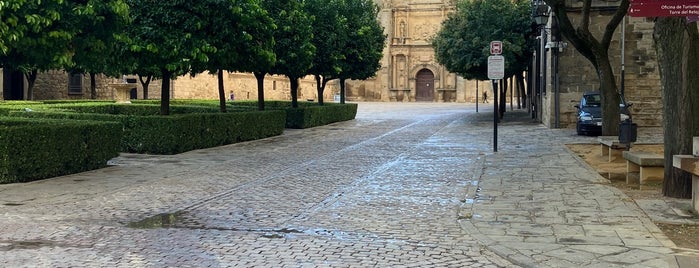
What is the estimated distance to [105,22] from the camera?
10.5 metres

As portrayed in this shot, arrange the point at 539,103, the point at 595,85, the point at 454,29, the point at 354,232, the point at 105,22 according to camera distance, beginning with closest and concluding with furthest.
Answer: the point at 354,232 < the point at 105,22 < the point at 595,85 < the point at 539,103 < the point at 454,29

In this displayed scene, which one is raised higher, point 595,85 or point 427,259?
point 595,85

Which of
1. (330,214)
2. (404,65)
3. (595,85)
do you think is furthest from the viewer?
(404,65)

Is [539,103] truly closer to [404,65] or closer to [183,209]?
[183,209]

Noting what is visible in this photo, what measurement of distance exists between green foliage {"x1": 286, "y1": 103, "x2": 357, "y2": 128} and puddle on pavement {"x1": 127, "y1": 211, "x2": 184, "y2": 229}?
18.0m

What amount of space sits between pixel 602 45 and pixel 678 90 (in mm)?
8103

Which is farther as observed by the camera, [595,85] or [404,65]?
[404,65]

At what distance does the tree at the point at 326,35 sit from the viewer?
2725 cm

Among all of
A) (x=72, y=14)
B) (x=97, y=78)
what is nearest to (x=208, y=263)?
(x=72, y=14)

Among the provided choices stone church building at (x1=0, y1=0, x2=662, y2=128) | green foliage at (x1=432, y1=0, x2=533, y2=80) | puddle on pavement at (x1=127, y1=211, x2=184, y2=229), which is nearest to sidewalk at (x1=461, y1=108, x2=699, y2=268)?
puddle on pavement at (x1=127, y1=211, x2=184, y2=229)

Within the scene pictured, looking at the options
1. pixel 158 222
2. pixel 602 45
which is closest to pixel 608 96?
pixel 602 45

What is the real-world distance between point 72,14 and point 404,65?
65.7m

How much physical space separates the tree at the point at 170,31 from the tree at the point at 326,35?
40.1ft

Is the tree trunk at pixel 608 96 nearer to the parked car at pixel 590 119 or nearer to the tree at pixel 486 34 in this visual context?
the parked car at pixel 590 119
